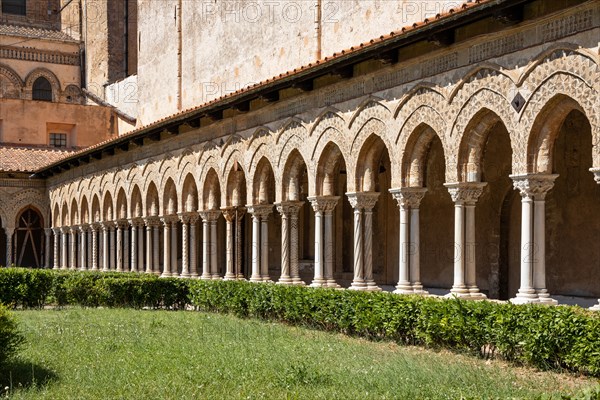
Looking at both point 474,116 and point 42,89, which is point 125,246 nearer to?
point 42,89

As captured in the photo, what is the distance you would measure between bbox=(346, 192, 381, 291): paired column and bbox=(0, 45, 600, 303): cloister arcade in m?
0.03

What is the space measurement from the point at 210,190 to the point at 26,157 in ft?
58.0

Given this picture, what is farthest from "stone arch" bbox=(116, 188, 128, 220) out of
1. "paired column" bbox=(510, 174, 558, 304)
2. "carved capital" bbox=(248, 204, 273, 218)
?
"paired column" bbox=(510, 174, 558, 304)

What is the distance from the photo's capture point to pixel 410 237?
16906 millimetres

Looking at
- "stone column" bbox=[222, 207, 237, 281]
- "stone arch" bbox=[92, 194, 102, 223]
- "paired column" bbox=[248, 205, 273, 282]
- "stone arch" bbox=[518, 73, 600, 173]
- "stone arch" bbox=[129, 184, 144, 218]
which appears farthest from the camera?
"stone arch" bbox=[92, 194, 102, 223]

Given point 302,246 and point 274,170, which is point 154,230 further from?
point 274,170

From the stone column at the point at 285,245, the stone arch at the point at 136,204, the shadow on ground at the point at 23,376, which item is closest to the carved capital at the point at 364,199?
the stone column at the point at 285,245

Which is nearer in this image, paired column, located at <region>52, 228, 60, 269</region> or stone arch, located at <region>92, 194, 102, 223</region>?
stone arch, located at <region>92, 194, 102, 223</region>

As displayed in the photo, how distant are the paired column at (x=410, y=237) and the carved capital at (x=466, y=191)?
1.52 meters

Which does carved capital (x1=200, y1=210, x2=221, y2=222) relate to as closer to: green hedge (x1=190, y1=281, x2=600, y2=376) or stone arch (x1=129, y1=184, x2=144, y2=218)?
stone arch (x1=129, y1=184, x2=144, y2=218)

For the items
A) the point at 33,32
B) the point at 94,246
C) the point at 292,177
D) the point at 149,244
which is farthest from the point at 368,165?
the point at 33,32

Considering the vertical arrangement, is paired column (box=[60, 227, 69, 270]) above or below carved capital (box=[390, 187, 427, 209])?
below

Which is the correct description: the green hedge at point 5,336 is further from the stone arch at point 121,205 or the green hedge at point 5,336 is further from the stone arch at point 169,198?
the stone arch at point 121,205

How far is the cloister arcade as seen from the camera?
1365cm
